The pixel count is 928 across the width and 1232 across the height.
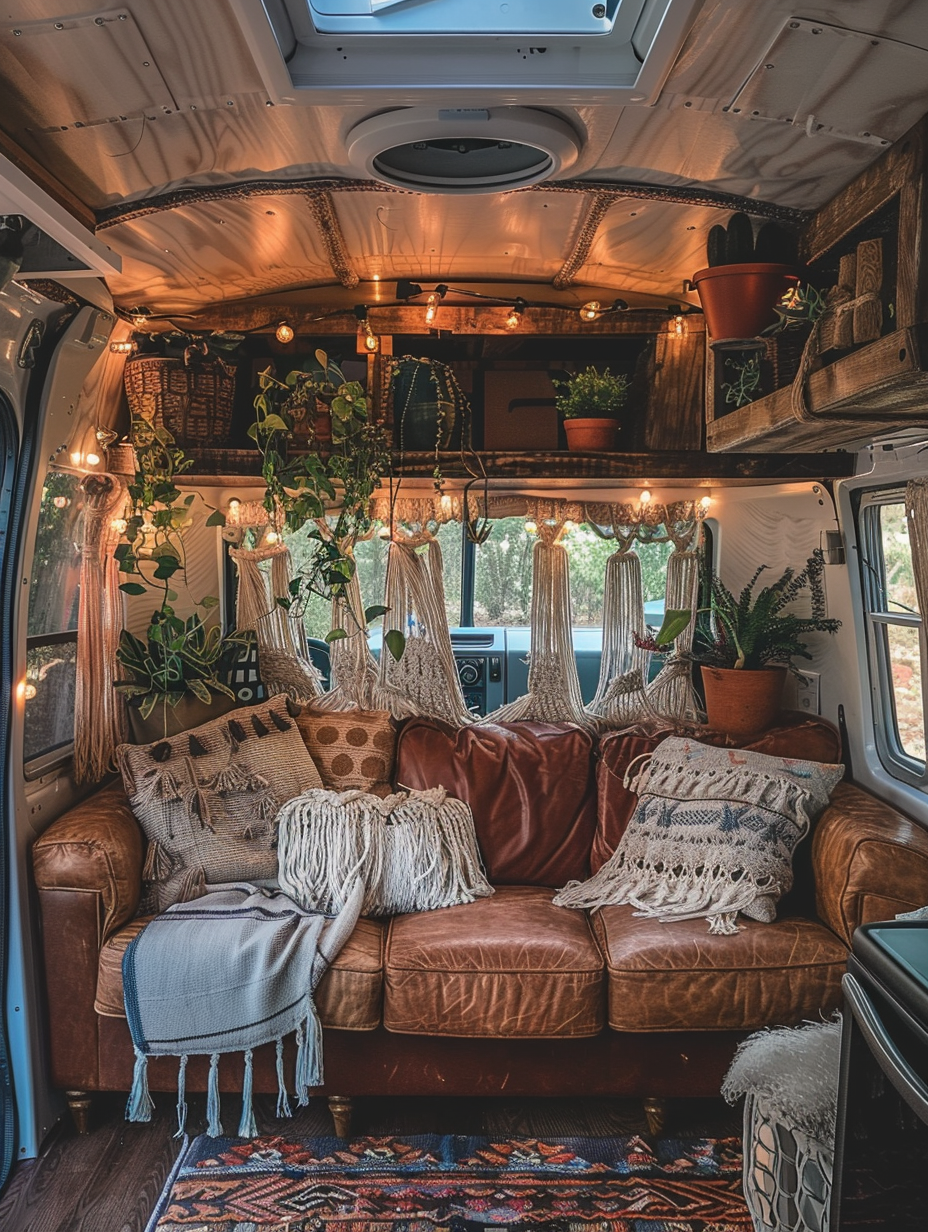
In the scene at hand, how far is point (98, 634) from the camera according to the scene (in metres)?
3.08

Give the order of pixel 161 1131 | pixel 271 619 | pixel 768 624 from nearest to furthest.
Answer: pixel 161 1131 < pixel 768 624 < pixel 271 619

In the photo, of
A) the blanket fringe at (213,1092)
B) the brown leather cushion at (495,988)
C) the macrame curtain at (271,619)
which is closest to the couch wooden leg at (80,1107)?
the blanket fringe at (213,1092)

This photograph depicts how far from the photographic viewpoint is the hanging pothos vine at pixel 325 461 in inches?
122

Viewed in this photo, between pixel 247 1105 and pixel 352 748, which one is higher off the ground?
pixel 352 748

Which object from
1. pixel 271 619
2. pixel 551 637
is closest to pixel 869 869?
pixel 551 637

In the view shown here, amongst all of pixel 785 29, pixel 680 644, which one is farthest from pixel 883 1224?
pixel 680 644

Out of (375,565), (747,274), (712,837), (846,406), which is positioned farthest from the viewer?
(375,565)

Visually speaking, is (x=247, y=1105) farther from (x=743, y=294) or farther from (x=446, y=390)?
(x=743, y=294)

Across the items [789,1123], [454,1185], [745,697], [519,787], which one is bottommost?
[454,1185]

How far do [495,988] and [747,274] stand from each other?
6.43 ft

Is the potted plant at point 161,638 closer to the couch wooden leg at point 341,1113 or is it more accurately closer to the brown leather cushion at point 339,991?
the brown leather cushion at point 339,991

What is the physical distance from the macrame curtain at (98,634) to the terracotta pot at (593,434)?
1.56 m

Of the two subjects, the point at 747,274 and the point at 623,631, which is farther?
the point at 623,631

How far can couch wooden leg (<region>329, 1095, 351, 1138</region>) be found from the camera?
2568 mm
